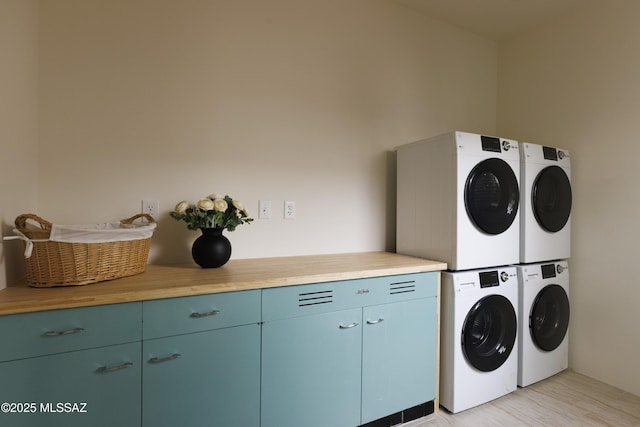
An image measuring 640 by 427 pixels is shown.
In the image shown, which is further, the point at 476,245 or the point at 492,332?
the point at 492,332

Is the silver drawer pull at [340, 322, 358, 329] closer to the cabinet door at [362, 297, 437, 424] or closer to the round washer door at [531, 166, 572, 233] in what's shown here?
the cabinet door at [362, 297, 437, 424]

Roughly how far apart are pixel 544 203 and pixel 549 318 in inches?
32.9

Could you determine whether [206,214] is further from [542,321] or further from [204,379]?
[542,321]

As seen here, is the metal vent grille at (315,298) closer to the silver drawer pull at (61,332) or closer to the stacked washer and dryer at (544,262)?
the silver drawer pull at (61,332)

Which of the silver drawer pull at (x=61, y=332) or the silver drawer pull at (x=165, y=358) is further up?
the silver drawer pull at (x=61, y=332)

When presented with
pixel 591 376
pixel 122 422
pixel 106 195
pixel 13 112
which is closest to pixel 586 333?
pixel 591 376

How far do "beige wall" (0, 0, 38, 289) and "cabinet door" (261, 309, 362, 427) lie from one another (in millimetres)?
1117

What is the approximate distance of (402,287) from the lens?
1775 millimetres

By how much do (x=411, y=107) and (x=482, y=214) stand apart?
3.61 ft

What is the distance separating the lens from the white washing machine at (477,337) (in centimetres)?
186

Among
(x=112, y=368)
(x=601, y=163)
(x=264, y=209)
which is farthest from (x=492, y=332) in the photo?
(x=112, y=368)

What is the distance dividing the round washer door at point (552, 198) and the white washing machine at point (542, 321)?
12.2 inches

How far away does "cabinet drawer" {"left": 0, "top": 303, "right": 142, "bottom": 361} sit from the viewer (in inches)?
40.8

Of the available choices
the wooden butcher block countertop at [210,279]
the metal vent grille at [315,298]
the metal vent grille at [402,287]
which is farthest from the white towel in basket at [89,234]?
the metal vent grille at [402,287]
